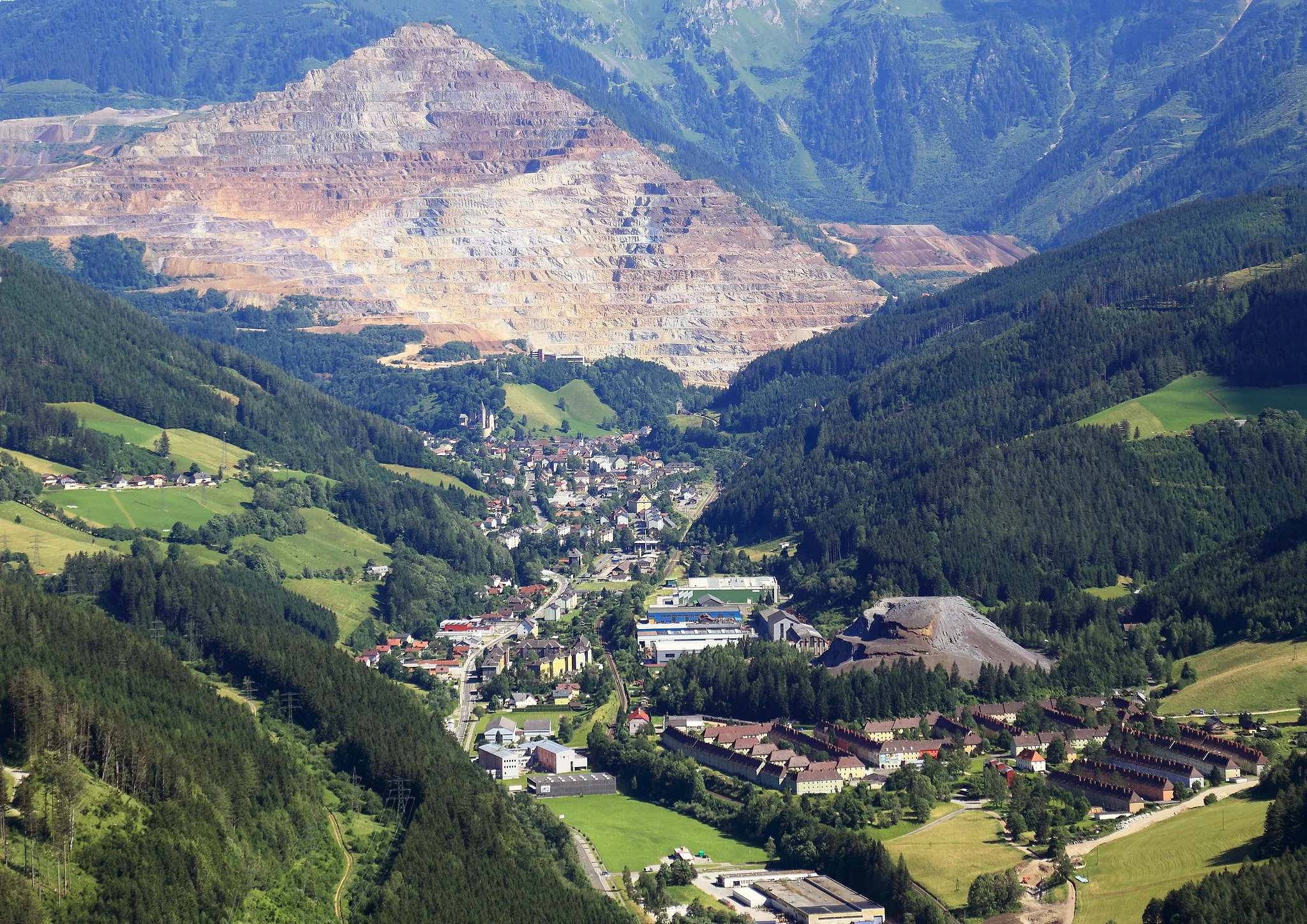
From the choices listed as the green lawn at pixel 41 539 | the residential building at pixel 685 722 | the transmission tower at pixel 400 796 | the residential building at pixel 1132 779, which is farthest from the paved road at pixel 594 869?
the green lawn at pixel 41 539

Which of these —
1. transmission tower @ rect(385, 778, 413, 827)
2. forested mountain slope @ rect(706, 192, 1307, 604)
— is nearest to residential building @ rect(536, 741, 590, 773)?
transmission tower @ rect(385, 778, 413, 827)

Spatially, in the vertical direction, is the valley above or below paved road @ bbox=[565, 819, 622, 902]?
above

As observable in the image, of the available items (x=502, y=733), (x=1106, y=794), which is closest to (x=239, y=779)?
(x=502, y=733)

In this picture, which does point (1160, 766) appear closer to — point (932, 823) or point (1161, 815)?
point (1161, 815)

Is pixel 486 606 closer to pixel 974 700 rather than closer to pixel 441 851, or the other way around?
pixel 974 700

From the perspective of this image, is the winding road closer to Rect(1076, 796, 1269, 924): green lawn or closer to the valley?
the valley

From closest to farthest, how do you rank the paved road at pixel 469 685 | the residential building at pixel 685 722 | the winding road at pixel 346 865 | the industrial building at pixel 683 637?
1. the winding road at pixel 346 865
2. the residential building at pixel 685 722
3. the paved road at pixel 469 685
4. the industrial building at pixel 683 637

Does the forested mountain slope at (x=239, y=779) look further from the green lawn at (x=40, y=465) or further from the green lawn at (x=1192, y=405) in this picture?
the green lawn at (x=1192, y=405)
